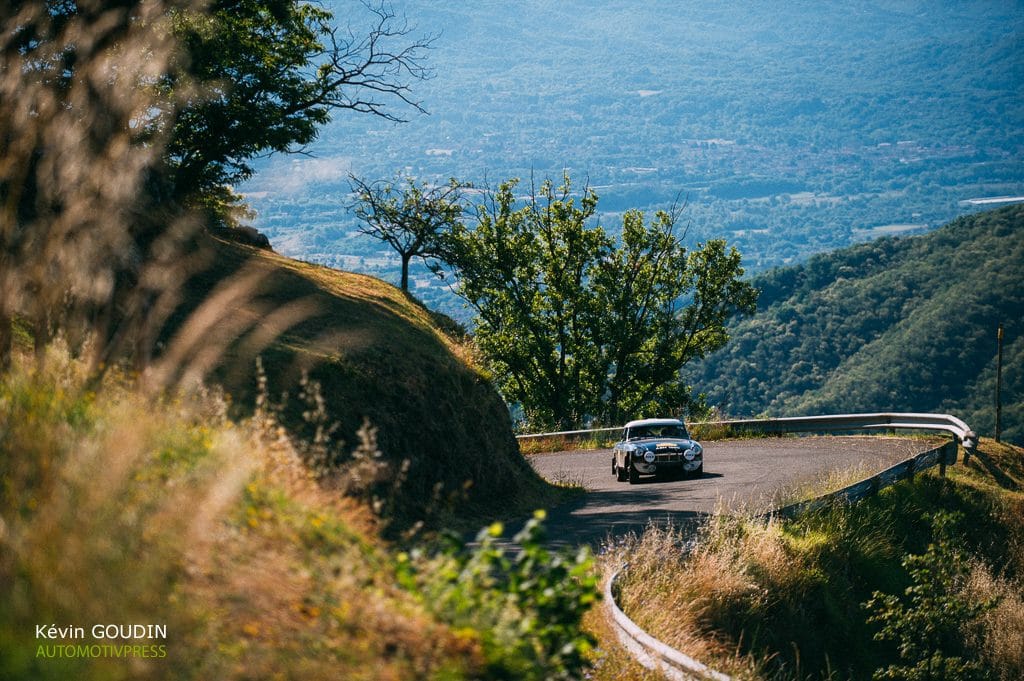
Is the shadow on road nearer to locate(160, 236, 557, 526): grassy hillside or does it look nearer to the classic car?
locate(160, 236, 557, 526): grassy hillside

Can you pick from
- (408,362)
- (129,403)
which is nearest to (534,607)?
(129,403)

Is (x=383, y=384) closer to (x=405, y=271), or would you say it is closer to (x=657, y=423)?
(x=657, y=423)

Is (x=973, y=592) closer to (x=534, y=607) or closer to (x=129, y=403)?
(x=534, y=607)

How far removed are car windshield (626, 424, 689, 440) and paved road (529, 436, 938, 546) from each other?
1.06 m

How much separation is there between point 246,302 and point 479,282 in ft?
82.8

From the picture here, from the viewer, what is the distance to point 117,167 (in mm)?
9031

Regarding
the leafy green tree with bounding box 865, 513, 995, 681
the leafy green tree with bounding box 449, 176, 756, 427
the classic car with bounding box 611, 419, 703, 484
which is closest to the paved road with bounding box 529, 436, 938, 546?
the classic car with bounding box 611, 419, 703, 484

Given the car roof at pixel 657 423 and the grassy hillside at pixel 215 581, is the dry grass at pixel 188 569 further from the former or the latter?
the car roof at pixel 657 423

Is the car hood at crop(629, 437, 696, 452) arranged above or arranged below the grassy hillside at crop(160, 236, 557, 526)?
below

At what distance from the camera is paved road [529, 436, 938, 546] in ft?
50.2

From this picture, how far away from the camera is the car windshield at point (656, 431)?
22984mm

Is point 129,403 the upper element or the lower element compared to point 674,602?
upper

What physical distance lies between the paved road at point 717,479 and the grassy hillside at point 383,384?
130cm

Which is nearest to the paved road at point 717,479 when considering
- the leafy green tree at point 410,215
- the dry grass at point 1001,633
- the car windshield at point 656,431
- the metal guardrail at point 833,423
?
the metal guardrail at point 833,423
